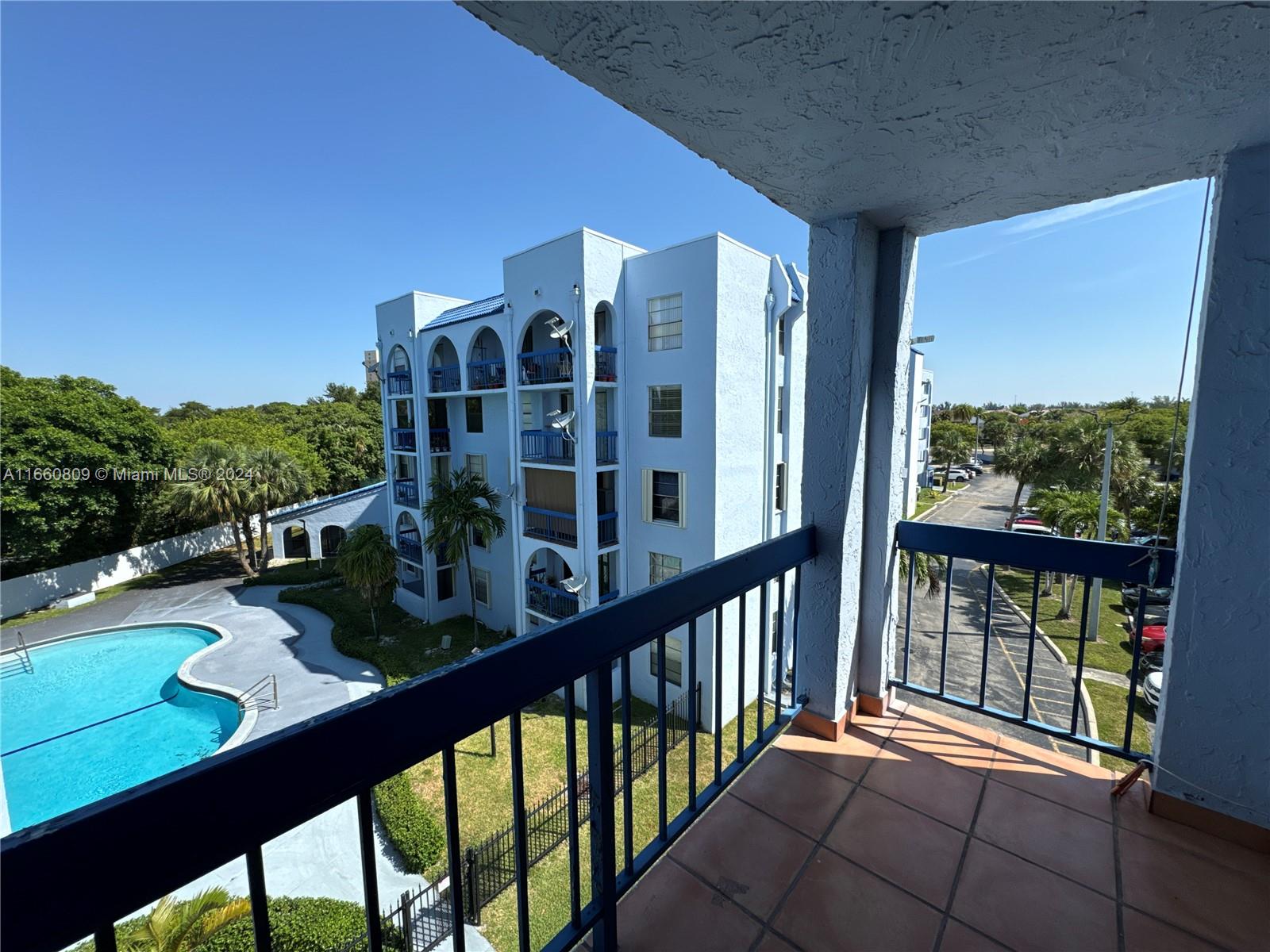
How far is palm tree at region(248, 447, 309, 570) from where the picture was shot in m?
17.1

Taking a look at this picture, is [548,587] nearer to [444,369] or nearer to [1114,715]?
[444,369]

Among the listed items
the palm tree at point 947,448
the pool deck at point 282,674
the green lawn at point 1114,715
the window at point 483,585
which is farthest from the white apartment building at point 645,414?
the palm tree at point 947,448

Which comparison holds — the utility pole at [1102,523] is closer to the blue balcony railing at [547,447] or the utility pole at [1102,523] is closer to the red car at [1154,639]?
the red car at [1154,639]

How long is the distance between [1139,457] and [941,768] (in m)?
19.9

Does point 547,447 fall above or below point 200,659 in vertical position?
above

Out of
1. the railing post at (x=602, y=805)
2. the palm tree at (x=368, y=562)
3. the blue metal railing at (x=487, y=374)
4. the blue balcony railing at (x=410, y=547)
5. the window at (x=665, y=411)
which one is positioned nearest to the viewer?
the railing post at (x=602, y=805)

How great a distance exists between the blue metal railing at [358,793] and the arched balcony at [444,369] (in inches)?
496

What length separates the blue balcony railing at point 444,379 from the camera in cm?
1312

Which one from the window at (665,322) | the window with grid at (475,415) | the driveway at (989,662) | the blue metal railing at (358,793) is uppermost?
the window at (665,322)

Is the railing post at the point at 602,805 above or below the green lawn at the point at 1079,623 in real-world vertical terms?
above

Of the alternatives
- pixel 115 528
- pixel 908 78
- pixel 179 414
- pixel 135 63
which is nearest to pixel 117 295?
pixel 115 528

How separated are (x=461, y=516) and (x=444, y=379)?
4.12 m

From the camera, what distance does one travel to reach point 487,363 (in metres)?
11.9

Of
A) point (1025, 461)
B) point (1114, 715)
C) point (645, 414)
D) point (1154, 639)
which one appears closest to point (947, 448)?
point (1025, 461)
